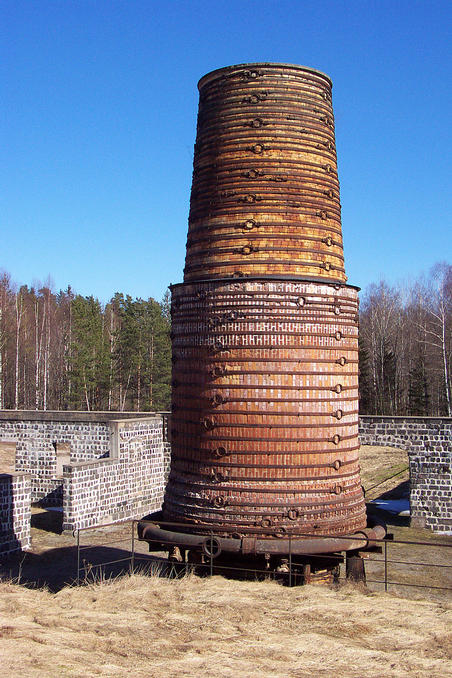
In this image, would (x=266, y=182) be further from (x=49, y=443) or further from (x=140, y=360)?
(x=140, y=360)

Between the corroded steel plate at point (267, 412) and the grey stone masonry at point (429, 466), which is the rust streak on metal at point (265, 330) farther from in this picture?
the grey stone masonry at point (429, 466)

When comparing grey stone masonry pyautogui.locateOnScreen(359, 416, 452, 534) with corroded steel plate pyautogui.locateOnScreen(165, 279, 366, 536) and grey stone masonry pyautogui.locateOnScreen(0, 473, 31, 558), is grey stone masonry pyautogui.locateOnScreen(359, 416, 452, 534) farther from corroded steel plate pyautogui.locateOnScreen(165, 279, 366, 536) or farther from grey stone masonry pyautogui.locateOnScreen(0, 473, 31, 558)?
grey stone masonry pyautogui.locateOnScreen(0, 473, 31, 558)

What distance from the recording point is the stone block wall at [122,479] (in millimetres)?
18234

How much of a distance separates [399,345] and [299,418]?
3898 centimetres

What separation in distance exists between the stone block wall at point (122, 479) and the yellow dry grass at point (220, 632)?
26.8ft

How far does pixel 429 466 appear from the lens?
19125mm

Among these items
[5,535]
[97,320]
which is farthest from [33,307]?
[5,535]

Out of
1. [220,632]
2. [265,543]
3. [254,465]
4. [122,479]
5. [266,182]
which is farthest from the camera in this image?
[122,479]

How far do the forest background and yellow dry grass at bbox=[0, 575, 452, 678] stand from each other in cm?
2945

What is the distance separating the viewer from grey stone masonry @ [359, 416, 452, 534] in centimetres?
1894

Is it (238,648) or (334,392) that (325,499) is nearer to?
(334,392)

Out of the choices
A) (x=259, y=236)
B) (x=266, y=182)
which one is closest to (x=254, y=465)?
(x=259, y=236)

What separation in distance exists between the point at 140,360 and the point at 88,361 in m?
3.26

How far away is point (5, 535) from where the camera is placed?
1605 centimetres
